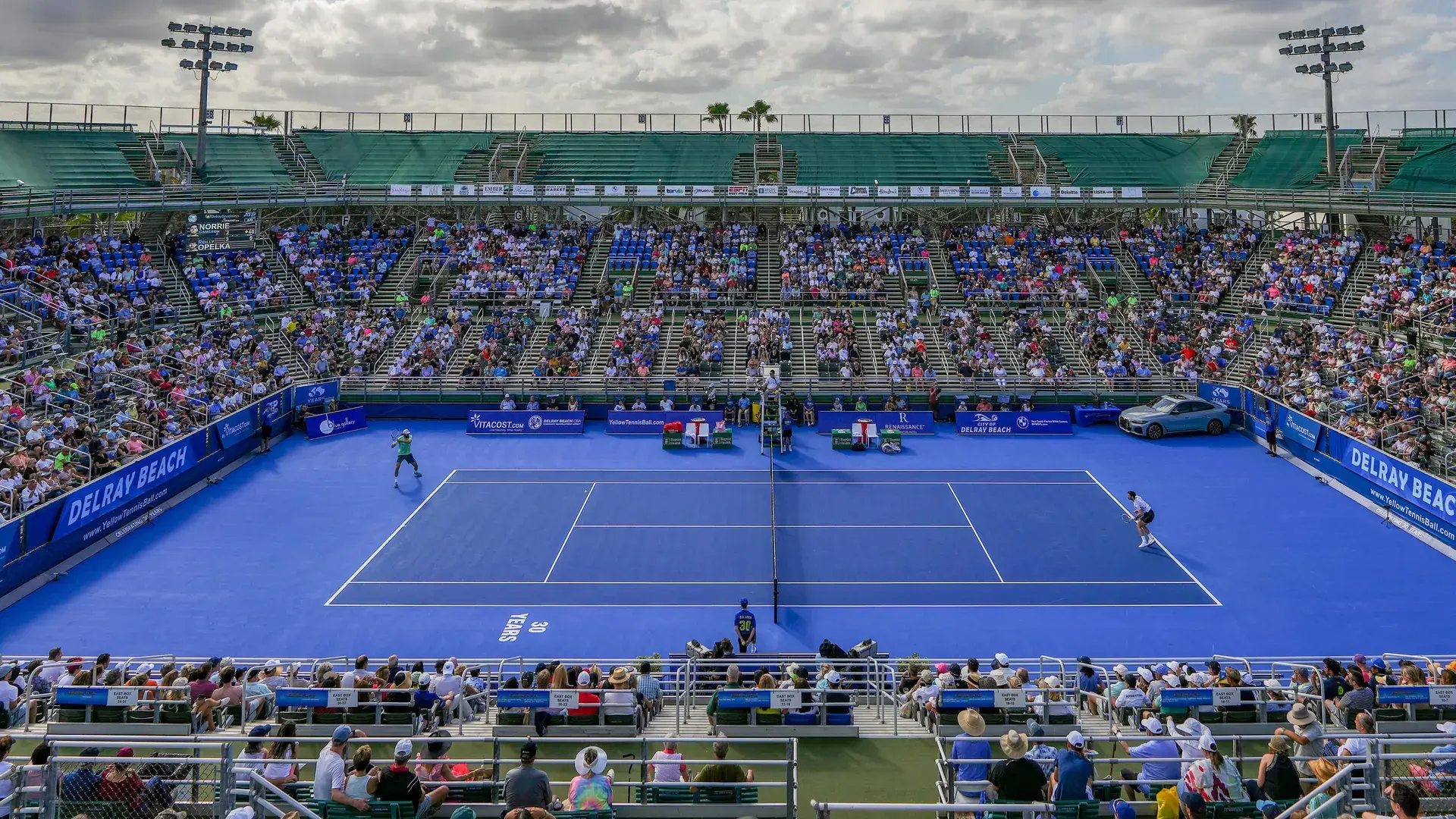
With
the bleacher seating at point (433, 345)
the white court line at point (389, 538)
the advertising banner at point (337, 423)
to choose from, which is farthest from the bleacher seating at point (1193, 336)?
the advertising banner at point (337, 423)

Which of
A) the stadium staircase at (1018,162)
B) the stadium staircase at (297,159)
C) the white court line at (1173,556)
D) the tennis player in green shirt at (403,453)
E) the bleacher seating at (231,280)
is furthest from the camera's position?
the stadium staircase at (1018,162)

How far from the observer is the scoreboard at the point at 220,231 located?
46.7 meters

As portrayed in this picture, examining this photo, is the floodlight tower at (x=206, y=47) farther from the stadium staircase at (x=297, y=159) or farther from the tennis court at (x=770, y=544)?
the tennis court at (x=770, y=544)

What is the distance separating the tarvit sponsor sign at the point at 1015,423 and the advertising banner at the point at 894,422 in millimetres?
1199

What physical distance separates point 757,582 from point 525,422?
17.5 meters

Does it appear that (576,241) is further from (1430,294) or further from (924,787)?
(924,787)

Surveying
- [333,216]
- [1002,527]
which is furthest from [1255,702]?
[333,216]

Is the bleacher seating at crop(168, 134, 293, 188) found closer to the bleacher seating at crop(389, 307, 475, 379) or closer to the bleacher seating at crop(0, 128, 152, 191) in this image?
the bleacher seating at crop(0, 128, 152, 191)

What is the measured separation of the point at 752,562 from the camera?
24.8m

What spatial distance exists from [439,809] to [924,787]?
5.93 m

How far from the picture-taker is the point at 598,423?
3991 centimetres

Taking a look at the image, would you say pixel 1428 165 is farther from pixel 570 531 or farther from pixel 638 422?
pixel 570 531

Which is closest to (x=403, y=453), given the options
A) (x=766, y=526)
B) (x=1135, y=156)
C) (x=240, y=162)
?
(x=766, y=526)

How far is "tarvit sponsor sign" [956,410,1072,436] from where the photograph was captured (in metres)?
38.4
